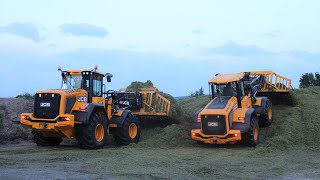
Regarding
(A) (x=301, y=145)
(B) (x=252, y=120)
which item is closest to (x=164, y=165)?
(B) (x=252, y=120)

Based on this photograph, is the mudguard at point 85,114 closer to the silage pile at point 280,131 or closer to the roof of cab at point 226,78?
the silage pile at point 280,131

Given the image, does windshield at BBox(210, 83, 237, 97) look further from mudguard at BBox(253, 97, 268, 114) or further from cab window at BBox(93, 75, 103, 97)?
cab window at BBox(93, 75, 103, 97)

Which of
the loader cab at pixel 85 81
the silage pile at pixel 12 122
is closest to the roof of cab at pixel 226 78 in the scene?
the loader cab at pixel 85 81

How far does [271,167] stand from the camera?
35.0 ft

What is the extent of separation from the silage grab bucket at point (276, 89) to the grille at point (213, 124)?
Answer: 17.9 ft

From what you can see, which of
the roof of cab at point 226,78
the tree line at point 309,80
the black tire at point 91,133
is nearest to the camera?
the black tire at point 91,133

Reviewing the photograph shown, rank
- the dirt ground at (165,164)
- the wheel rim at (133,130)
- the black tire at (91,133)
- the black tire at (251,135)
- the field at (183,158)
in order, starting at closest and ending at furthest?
the dirt ground at (165,164) < the field at (183,158) < the black tire at (91,133) < the black tire at (251,135) < the wheel rim at (133,130)

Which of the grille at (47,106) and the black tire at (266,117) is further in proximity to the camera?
the black tire at (266,117)

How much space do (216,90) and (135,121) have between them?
3.10 metres

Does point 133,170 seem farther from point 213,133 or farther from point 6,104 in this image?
point 6,104

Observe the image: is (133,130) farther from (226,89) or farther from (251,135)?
(251,135)

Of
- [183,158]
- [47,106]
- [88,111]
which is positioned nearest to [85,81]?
[88,111]

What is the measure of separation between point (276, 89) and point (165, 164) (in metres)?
9.82

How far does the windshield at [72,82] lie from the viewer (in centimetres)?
1459
